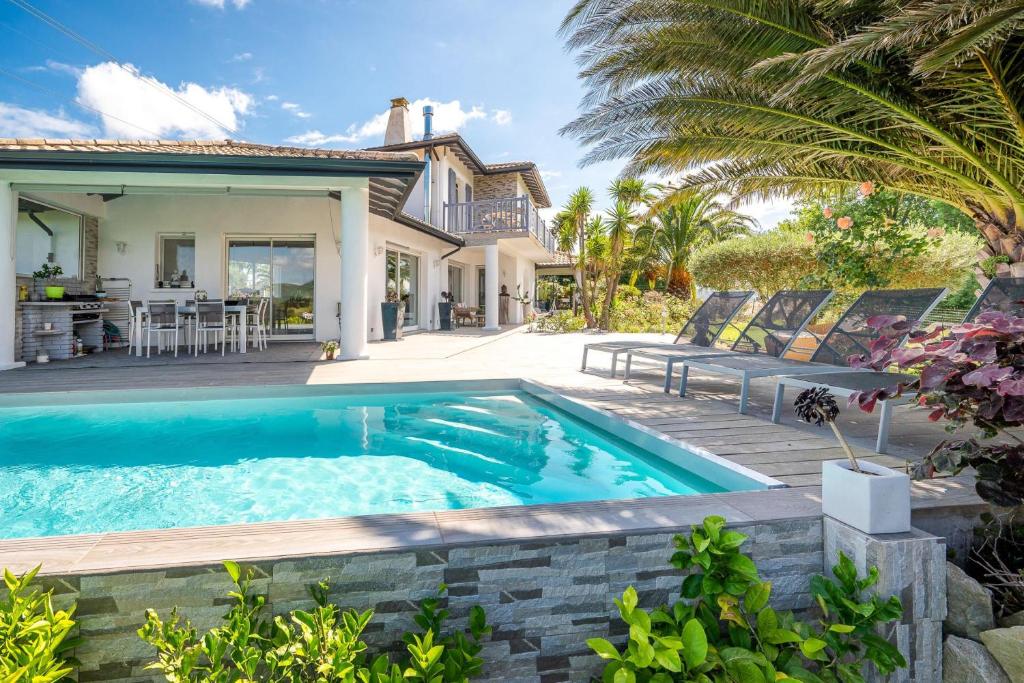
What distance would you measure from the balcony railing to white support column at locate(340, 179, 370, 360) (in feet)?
26.2

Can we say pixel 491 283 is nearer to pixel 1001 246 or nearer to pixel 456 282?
pixel 456 282

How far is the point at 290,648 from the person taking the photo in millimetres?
1686

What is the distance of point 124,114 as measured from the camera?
87.6 ft

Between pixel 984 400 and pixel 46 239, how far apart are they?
517 inches

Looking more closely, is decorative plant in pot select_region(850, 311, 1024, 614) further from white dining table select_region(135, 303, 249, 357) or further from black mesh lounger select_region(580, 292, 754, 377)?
white dining table select_region(135, 303, 249, 357)

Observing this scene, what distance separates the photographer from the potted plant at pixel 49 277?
8.55 m

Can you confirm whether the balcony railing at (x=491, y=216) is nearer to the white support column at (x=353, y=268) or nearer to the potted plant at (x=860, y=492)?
the white support column at (x=353, y=268)

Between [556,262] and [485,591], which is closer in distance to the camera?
[485,591]

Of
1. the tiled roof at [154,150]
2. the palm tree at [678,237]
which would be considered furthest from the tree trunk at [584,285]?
the tiled roof at [154,150]

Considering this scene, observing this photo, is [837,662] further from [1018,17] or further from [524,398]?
[524,398]

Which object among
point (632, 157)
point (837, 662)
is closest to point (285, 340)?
point (632, 157)

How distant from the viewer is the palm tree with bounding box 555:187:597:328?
1681 centimetres

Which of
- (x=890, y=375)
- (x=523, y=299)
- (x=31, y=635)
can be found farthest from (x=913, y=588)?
(x=523, y=299)

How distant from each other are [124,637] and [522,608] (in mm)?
1314
